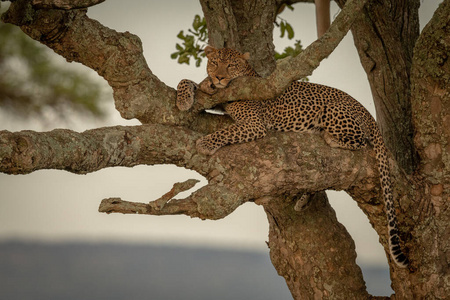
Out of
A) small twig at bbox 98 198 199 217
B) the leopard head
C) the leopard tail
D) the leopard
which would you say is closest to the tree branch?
the leopard

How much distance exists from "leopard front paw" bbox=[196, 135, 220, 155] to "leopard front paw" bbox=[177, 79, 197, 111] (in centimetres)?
43

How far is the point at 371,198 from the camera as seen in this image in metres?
6.39

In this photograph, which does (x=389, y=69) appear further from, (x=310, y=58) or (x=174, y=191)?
(x=174, y=191)

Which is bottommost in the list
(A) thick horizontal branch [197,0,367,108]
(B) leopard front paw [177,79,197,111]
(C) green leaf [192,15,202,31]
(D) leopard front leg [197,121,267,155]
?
(D) leopard front leg [197,121,267,155]

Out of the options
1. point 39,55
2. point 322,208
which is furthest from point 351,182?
point 39,55

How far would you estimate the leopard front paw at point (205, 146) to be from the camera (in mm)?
5777

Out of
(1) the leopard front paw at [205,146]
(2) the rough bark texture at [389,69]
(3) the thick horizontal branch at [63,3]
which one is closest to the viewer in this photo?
(3) the thick horizontal branch at [63,3]

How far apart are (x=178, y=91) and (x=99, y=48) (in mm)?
884

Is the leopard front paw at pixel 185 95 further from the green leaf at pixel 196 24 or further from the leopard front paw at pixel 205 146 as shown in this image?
the green leaf at pixel 196 24

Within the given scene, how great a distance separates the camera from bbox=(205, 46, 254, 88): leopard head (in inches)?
249

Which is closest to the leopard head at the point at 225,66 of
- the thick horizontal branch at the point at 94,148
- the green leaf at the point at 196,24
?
the thick horizontal branch at the point at 94,148

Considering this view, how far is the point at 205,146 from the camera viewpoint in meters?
5.79

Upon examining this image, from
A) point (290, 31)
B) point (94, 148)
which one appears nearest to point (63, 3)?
point (94, 148)

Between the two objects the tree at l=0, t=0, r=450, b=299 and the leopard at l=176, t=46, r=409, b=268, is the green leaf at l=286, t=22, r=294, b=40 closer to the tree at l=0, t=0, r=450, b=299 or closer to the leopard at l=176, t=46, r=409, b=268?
the tree at l=0, t=0, r=450, b=299
